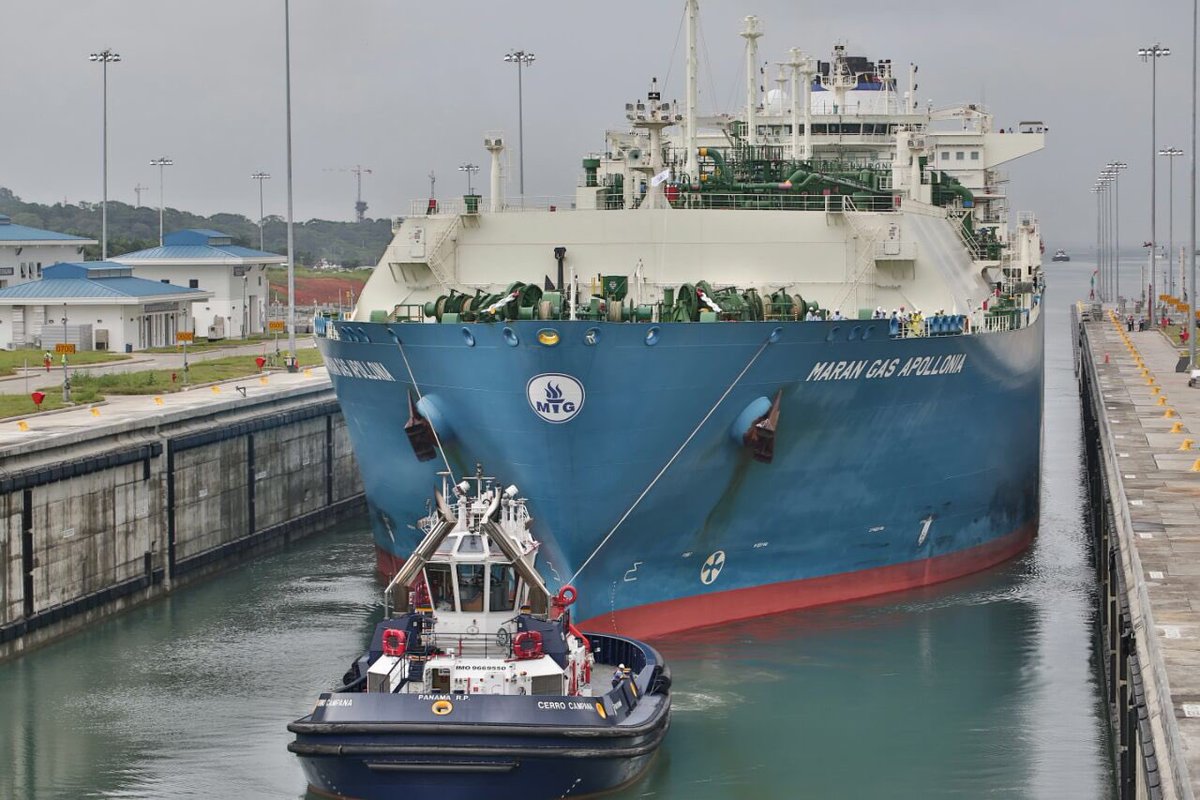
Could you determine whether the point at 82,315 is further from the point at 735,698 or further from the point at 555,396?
the point at 735,698

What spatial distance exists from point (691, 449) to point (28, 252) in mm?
61362

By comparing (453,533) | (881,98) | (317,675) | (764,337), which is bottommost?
(317,675)

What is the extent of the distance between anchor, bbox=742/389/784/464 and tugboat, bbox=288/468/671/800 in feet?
24.6

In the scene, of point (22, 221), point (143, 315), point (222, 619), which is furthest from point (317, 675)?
point (22, 221)

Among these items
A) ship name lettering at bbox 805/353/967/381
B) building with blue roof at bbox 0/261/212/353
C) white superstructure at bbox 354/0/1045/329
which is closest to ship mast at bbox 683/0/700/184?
white superstructure at bbox 354/0/1045/329

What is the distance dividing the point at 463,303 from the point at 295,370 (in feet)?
86.2

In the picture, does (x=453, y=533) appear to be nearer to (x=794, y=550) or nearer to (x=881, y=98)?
(x=794, y=550)

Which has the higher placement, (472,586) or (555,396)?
(555,396)

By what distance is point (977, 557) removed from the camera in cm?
4212

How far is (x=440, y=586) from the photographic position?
2477 centimetres

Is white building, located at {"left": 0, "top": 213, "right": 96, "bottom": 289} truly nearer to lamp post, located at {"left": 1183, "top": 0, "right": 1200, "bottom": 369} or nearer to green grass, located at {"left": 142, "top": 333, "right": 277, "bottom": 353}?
green grass, located at {"left": 142, "top": 333, "right": 277, "bottom": 353}

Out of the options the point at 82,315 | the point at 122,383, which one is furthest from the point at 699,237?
the point at 82,315

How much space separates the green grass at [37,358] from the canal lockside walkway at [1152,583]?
33.3 meters

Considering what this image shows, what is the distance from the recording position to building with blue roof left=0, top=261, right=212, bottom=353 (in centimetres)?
6825
